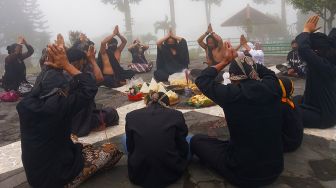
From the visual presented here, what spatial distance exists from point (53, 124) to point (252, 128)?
2151 millimetres

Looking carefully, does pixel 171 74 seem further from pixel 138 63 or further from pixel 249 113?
pixel 249 113

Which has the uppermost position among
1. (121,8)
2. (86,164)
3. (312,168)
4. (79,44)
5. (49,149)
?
(121,8)

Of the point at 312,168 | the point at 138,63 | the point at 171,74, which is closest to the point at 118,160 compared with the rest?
the point at 312,168

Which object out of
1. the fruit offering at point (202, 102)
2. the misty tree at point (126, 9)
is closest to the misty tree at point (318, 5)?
the fruit offering at point (202, 102)

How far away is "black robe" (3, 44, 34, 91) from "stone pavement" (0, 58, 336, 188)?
299 cm

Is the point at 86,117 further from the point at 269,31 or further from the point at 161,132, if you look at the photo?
the point at 269,31

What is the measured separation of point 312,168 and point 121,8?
29.6 metres

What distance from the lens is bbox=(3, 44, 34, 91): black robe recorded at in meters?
9.51

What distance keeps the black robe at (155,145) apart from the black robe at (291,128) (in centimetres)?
139

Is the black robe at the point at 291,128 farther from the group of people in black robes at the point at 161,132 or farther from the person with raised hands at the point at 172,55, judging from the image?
the person with raised hands at the point at 172,55

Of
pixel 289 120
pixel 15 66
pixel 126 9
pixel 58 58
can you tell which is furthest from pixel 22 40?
pixel 126 9

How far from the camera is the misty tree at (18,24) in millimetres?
42019

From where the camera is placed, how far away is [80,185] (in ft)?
13.7

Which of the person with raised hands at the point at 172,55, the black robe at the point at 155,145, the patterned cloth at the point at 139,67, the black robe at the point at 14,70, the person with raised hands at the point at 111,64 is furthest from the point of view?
the patterned cloth at the point at 139,67
